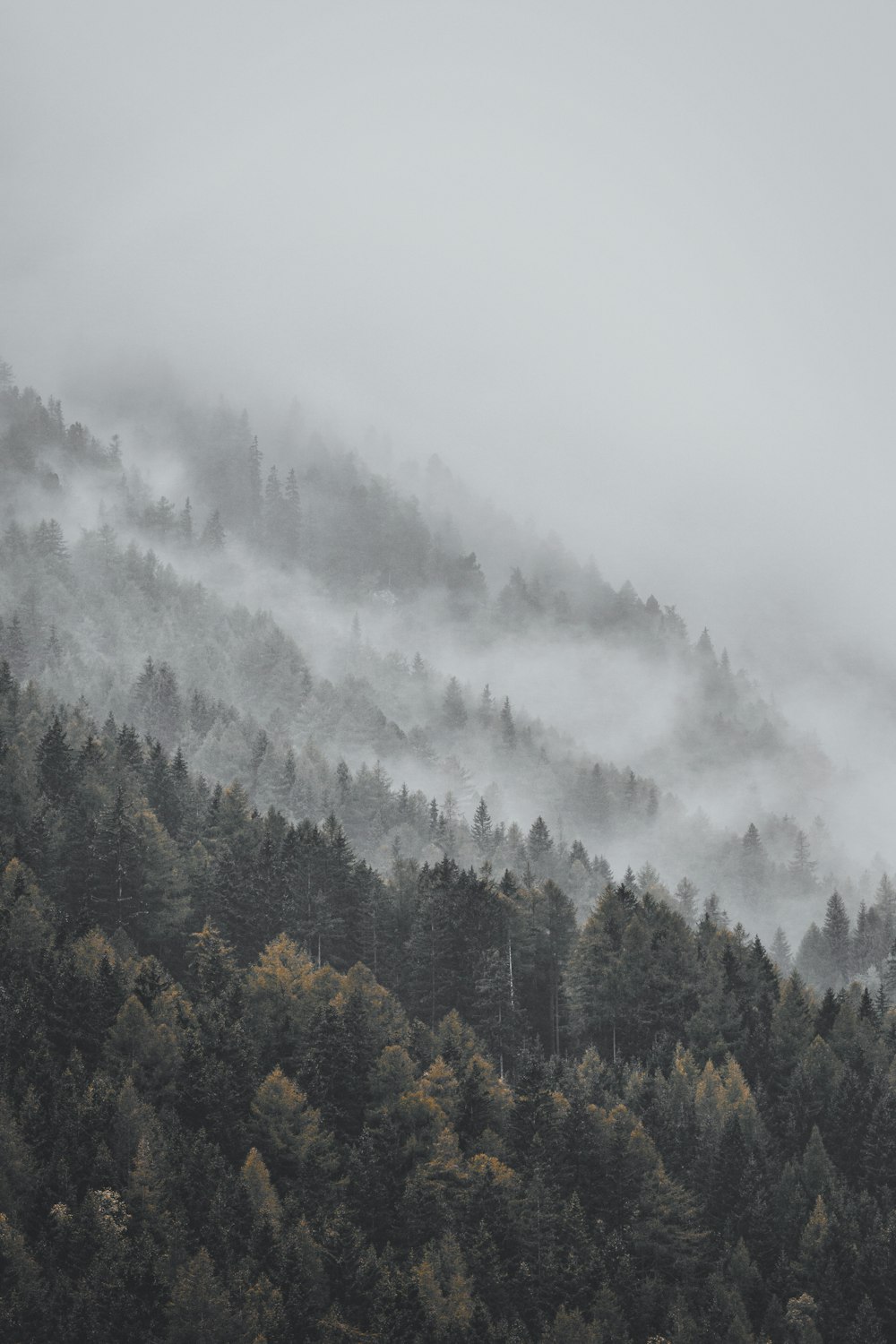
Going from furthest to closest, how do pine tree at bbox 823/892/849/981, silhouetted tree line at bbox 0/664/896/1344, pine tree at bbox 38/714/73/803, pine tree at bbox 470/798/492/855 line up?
pine tree at bbox 470/798/492/855, pine tree at bbox 823/892/849/981, pine tree at bbox 38/714/73/803, silhouetted tree line at bbox 0/664/896/1344

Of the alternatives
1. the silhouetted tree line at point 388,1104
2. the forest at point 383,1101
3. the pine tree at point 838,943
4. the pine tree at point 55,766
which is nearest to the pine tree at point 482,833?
the forest at point 383,1101

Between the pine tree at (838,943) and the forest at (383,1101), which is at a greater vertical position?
the pine tree at (838,943)

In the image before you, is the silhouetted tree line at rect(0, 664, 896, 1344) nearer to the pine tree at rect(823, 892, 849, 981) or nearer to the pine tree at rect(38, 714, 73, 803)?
the pine tree at rect(38, 714, 73, 803)

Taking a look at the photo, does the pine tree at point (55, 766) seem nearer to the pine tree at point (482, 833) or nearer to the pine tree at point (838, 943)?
the pine tree at point (482, 833)

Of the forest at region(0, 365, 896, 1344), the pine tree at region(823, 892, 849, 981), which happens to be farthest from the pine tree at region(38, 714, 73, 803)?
the pine tree at region(823, 892, 849, 981)

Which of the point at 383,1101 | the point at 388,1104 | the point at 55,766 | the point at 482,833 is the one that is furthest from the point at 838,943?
the point at 55,766

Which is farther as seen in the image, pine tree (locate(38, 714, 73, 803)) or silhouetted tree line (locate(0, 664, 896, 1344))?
pine tree (locate(38, 714, 73, 803))

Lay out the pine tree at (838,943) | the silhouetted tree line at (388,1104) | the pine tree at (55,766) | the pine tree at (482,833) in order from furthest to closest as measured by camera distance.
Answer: the pine tree at (482,833), the pine tree at (838,943), the pine tree at (55,766), the silhouetted tree line at (388,1104)

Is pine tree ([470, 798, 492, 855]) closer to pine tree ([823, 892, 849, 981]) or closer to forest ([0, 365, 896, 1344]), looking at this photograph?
forest ([0, 365, 896, 1344])

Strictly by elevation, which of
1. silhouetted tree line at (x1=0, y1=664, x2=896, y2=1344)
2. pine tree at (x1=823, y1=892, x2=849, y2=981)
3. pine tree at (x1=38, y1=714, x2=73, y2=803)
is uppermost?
pine tree at (x1=823, y1=892, x2=849, y2=981)

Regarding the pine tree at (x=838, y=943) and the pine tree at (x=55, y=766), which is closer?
the pine tree at (x=55, y=766)

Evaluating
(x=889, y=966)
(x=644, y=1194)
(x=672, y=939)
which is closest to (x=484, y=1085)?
(x=644, y=1194)

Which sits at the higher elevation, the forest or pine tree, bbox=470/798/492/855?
pine tree, bbox=470/798/492/855

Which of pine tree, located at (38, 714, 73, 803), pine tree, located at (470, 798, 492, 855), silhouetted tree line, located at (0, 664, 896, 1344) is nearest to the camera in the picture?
silhouetted tree line, located at (0, 664, 896, 1344)
